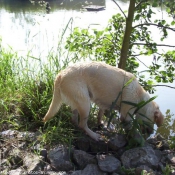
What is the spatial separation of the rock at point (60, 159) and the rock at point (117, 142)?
56 cm

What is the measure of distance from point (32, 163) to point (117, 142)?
Answer: 1.03m

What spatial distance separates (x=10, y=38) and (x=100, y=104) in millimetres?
5484

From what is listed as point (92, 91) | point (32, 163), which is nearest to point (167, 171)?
point (92, 91)

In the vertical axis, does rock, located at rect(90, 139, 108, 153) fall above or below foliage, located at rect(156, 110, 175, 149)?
above

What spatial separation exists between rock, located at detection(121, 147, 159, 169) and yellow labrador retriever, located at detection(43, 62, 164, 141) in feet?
1.73

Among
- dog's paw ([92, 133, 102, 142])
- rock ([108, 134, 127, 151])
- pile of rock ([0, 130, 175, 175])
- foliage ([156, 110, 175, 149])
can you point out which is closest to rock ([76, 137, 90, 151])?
pile of rock ([0, 130, 175, 175])

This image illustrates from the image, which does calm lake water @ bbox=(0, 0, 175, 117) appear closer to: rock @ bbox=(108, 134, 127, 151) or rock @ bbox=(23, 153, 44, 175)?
rock @ bbox=(108, 134, 127, 151)

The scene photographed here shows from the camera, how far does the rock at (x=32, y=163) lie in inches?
125

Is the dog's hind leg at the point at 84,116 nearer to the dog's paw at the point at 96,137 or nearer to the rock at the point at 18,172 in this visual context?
the dog's paw at the point at 96,137

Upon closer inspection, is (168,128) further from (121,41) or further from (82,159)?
(82,159)

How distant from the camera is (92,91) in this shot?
3865 mm

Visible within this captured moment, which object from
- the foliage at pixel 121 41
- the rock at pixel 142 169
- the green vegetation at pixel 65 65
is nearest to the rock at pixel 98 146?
the green vegetation at pixel 65 65

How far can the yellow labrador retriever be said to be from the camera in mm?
3691

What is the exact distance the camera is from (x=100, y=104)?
407 centimetres
